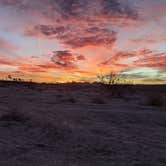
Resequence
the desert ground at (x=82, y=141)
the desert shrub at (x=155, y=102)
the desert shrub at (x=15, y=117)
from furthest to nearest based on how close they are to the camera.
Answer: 1. the desert shrub at (x=155, y=102)
2. the desert shrub at (x=15, y=117)
3. the desert ground at (x=82, y=141)

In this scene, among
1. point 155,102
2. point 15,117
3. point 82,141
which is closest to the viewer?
point 82,141

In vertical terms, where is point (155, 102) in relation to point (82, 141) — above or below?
above

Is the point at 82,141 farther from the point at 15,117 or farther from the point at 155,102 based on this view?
the point at 155,102

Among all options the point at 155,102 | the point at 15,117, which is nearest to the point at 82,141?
the point at 15,117

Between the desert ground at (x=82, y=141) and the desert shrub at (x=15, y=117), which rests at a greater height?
the desert shrub at (x=15, y=117)

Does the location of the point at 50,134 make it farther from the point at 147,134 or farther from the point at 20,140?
the point at 147,134

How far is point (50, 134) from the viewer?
924 cm

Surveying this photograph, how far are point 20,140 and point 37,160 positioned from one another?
6.02 ft

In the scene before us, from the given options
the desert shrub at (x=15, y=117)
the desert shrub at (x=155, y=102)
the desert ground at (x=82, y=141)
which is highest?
the desert shrub at (x=155, y=102)

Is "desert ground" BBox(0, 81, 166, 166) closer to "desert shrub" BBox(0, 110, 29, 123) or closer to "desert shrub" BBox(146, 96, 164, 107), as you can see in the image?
"desert shrub" BBox(0, 110, 29, 123)

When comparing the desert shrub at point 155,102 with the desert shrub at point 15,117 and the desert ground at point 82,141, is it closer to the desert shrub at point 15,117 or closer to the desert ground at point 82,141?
the desert ground at point 82,141

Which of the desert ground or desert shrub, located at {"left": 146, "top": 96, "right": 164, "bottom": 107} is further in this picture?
desert shrub, located at {"left": 146, "top": 96, "right": 164, "bottom": 107}

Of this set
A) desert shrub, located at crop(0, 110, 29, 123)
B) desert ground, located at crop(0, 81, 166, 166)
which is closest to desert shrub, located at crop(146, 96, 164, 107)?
desert ground, located at crop(0, 81, 166, 166)

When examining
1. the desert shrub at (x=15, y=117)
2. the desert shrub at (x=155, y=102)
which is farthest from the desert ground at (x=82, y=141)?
the desert shrub at (x=155, y=102)
